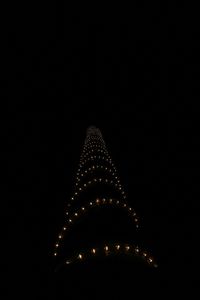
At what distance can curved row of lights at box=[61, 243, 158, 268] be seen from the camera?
11.7m

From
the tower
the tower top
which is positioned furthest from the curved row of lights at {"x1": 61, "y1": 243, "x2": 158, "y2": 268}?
the tower top

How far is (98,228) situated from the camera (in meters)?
15.3

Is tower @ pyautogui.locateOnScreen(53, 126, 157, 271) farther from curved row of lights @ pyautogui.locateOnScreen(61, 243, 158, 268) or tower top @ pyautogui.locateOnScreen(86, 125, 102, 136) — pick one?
tower top @ pyautogui.locateOnScreen(86, 125, 102, 136)

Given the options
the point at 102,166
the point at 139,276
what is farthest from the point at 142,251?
the point at 102,166

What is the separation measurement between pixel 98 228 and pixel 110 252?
363 cm

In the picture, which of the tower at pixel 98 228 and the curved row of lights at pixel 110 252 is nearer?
the curved row of lights at pixel 110 252

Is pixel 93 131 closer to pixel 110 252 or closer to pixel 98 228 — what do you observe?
pixel 98 228

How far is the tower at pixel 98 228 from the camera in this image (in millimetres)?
11922

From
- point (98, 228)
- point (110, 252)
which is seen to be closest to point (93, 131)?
point (98, 228)

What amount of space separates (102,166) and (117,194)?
3990 millimetres

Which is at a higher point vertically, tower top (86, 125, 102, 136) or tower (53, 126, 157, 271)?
tower top (86, 125, 102, 136)

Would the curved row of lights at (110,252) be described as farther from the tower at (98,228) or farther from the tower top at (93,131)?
the tower top at (93,131)

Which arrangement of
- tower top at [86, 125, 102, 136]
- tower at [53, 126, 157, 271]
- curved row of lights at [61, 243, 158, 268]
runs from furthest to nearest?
1. tower top at [86, 125, 102, 136]
2. tower at [53, 126, 157, 271]
3. curved row of lights at [61, 243, 158, 268]

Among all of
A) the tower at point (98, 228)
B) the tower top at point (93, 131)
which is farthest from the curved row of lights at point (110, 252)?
the tower top at point (93, 131)
